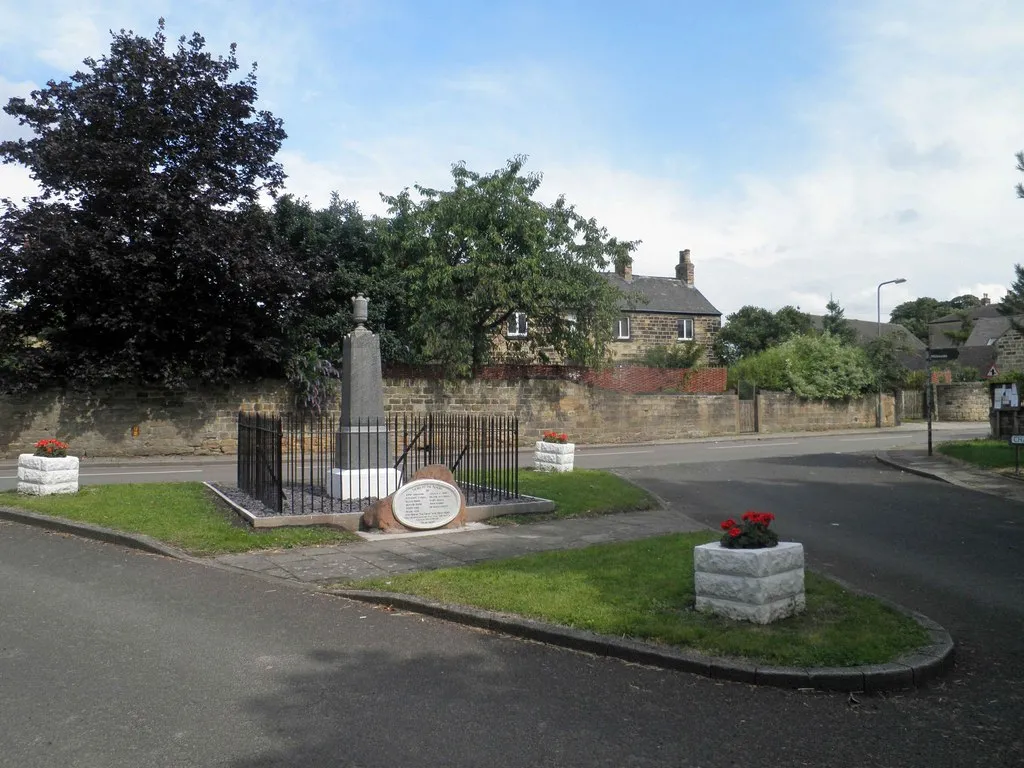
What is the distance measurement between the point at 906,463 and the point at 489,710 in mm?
18987

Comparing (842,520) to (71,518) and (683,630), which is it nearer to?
(683,630)

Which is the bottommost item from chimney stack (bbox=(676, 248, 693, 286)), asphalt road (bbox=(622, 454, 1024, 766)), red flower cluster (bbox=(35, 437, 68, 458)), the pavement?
asphalt road (bbox=(622, 454, 1024, 766))

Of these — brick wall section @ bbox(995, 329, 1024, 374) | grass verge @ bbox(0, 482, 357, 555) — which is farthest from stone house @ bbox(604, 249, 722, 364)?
grass verge @ bbox(0, 482, 357, 555)

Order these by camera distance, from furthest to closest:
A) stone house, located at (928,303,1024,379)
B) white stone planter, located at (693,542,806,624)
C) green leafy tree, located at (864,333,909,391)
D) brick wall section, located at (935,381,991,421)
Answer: stone house, located at (928,303,1024,379), brick wall section, located at (935,381,991,421), green leafy tree, located at (864,333,909,391), white stone planter, located at (693,542,806,624)

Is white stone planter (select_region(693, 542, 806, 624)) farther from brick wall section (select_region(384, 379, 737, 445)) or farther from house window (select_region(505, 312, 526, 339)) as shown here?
house window (select_region(505, 312, 526, 339))

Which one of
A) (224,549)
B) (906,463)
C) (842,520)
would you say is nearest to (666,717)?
(224,549)

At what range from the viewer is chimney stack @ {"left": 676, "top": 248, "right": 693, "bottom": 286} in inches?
2122

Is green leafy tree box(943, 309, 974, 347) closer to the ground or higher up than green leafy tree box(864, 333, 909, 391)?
higher up

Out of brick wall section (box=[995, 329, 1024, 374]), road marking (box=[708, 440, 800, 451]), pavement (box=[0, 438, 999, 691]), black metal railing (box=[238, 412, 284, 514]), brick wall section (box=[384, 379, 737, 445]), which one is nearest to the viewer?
pavement (box=[0, 438, 999, 691])

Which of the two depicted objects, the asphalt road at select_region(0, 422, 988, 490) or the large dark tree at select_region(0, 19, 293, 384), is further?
the large dark tree at select_region(0, 19, 293, 384)

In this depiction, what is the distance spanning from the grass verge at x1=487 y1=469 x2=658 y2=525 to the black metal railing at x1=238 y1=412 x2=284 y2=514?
9.51 ft

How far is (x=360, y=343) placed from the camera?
12.8 metres

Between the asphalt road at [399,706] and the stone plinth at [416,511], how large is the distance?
145 inches

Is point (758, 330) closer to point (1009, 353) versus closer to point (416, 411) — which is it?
point (1009, 353)
